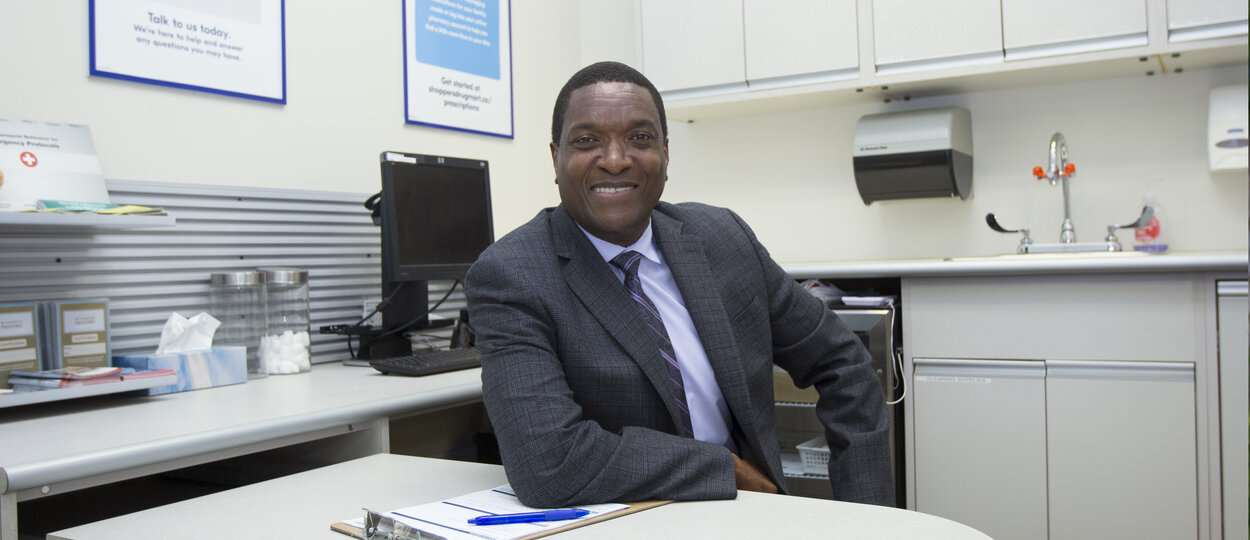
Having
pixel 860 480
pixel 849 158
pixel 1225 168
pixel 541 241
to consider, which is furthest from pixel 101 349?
pixel 1225 168

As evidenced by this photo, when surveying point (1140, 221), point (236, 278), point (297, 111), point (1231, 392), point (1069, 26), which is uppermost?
point (1069, 26)

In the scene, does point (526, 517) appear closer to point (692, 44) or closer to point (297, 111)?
point (297, 111)

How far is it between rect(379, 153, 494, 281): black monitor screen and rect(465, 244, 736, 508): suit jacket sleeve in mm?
994

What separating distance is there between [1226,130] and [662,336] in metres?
2.14

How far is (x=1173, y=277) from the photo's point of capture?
2244 mm

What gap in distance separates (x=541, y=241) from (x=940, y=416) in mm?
1618

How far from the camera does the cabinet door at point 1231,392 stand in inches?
85.1

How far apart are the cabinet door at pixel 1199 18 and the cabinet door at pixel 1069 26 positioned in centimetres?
7

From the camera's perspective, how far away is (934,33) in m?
2.78

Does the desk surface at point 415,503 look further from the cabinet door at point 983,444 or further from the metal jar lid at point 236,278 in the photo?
the cabinet door at point 983,444

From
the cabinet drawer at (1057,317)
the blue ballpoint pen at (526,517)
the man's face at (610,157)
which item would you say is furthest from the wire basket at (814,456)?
the blue ballpoint pen at (526,517)

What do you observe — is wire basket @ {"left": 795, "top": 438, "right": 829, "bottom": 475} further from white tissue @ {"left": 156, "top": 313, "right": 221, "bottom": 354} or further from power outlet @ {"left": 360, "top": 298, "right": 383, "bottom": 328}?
white tissue @ {"left": 156, "top": 313, "right": 221, "bottom": 354}

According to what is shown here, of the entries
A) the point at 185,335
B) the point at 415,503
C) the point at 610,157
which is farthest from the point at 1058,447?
the point at 185,335

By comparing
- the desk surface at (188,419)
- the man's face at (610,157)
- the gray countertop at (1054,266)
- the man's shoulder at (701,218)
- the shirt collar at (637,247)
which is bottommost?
the desk surface at (188,419)
